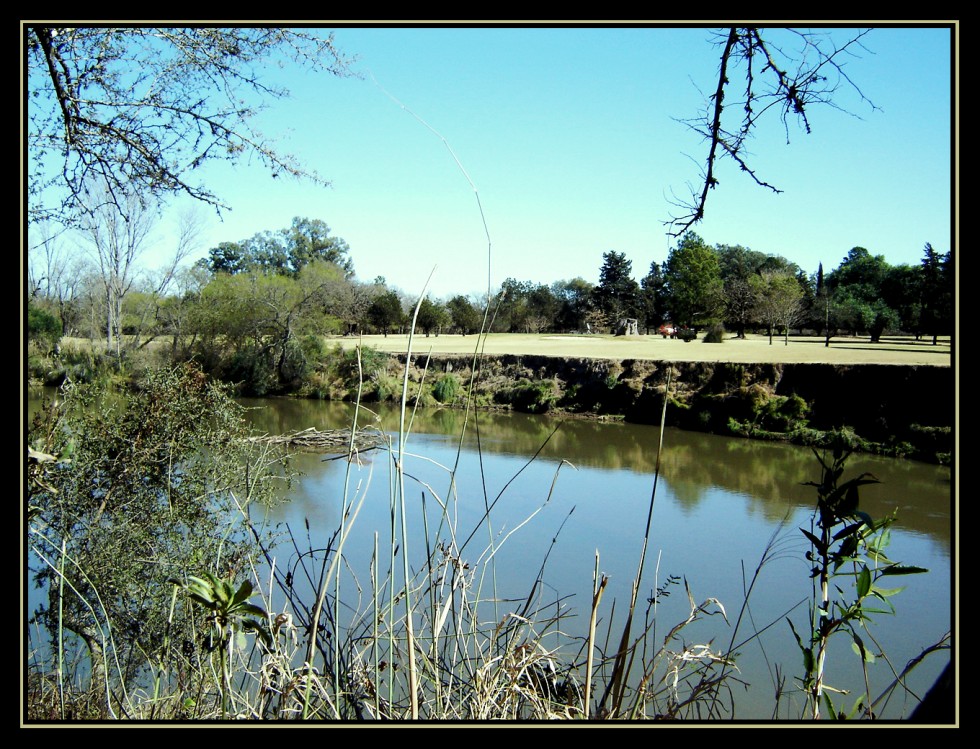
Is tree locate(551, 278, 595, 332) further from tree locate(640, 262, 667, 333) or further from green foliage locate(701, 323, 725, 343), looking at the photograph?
green foliage locate(701, 323, 725, 343)

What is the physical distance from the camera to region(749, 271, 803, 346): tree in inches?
683

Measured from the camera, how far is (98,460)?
6.27 meters

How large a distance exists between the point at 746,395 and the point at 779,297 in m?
3.17

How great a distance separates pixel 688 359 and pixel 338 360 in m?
8.02

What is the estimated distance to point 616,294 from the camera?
1906 cm

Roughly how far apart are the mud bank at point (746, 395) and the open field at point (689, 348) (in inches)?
13.7

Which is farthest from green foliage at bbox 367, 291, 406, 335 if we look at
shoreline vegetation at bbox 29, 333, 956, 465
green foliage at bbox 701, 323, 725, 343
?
green foliage at bbox 701, 323, 725, 343

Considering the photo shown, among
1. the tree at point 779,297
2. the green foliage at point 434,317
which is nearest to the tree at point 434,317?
the green foliage at point 434,317

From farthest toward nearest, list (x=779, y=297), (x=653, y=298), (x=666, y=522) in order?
(x=779, y=297), (x=653, y=298), (x=666, y=522)

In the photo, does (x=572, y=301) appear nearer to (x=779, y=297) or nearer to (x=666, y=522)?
Result: (x=779, y=297)

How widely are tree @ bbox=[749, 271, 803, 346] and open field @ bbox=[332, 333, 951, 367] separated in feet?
2.74

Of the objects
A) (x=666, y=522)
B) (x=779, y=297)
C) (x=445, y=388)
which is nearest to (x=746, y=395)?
(x=779, y=297)
